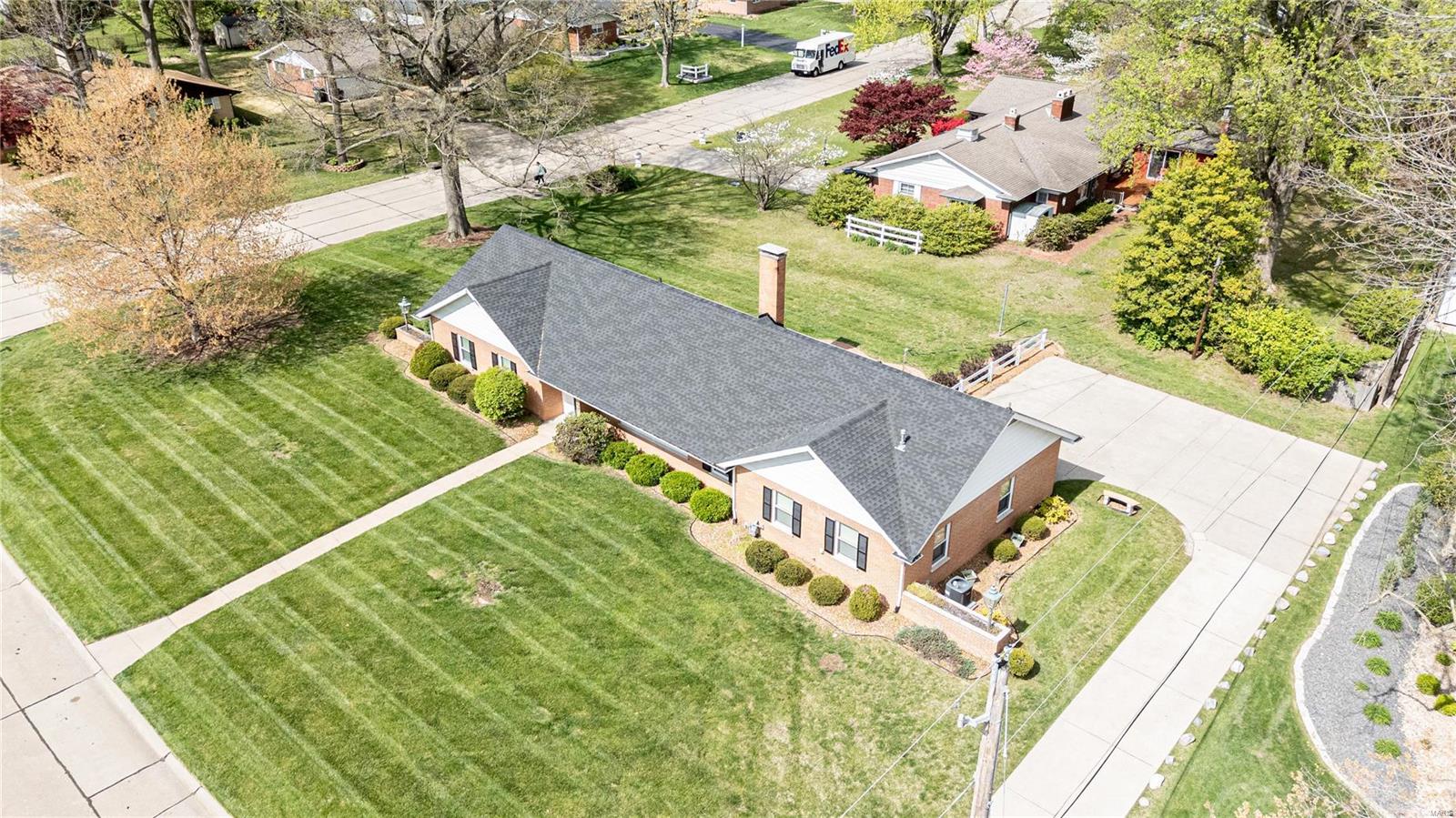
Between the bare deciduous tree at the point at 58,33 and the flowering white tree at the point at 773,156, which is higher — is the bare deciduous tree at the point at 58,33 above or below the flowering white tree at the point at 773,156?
above

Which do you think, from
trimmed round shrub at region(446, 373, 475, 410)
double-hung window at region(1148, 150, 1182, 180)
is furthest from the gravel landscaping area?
double-hung window at region(1148, 150, 1182, 180)

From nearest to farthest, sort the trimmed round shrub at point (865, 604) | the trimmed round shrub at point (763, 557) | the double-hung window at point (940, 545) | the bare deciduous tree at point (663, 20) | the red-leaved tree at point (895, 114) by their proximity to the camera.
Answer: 1. the trimmed round shrub at point (865, 604)
2. the double-hung window at point (940, 545)
3. the trimmed round shrub at point (763, 557)
4. the red-leaved tree at point (895, 114)
5. the bare deciduous tree at point (663, 20)

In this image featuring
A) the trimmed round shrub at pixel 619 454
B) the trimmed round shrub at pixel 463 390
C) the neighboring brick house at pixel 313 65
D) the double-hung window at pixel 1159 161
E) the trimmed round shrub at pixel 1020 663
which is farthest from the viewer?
the neighboring brick house at pixel 313 65

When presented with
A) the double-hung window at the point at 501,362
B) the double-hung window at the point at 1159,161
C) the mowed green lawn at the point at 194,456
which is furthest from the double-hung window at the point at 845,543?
the double-hung window at the point at 1159,161

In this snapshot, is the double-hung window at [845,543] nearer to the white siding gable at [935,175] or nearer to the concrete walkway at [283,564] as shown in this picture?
the concrete walkway at [283,564]

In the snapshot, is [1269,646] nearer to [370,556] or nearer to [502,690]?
[502,690]

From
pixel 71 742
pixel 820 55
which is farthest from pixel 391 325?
pixel 820 55

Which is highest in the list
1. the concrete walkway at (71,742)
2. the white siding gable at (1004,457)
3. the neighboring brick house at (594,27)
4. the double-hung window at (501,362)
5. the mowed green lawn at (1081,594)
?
the neighboring brick house at (594,27)

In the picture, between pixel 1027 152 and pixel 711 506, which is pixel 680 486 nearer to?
pixel 711 506

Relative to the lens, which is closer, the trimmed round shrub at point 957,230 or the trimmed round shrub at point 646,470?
the trimmed round shrub at point 646,470
